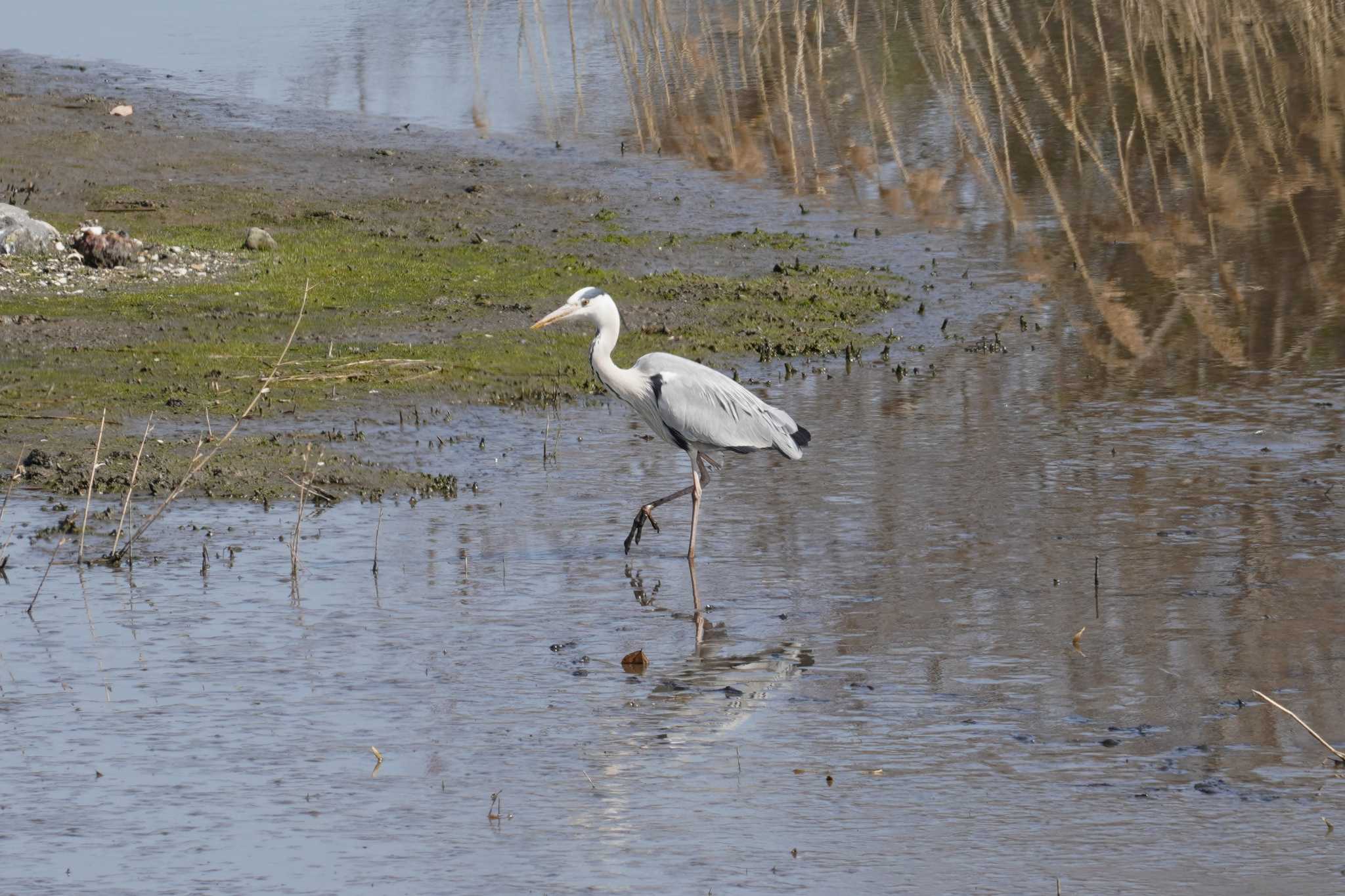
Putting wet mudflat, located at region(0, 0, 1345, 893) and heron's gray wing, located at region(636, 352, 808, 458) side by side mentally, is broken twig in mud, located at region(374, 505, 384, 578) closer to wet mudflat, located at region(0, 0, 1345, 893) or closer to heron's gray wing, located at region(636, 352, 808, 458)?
wet mudflat, located at region(0, 0, 1345, 893)

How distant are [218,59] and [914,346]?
603 inches

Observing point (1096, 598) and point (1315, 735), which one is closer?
point (1315, 735)

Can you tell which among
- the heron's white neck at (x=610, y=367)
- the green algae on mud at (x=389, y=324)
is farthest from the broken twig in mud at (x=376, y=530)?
the green algae on mud at (x=389, y=324)

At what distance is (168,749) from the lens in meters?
6.45

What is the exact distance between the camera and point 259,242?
49.3 ft

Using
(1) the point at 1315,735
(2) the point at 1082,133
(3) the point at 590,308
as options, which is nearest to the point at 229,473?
(3) the point at 590,308

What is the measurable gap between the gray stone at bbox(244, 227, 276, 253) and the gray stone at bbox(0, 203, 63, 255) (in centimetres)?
137

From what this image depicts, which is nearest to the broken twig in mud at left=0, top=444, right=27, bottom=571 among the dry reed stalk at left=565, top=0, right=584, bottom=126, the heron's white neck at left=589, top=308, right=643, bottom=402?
the heron's white neck at left=589, top=308, right=643, bottom=402

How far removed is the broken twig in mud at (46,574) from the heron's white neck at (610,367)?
8.29 ft

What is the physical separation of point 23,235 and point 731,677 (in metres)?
8.99

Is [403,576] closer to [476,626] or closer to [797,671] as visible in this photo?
[476,626]

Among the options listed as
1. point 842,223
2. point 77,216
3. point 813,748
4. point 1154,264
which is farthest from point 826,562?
point 77,216

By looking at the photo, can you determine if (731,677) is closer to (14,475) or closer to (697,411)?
(697,411)

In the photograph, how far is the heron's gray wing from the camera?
9.20m
